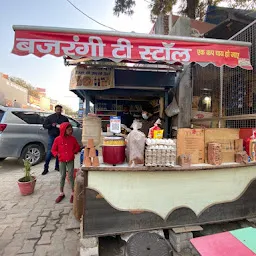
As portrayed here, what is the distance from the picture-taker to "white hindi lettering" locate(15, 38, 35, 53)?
6.62 feet

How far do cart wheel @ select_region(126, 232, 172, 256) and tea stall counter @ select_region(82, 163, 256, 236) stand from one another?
0.58 metres

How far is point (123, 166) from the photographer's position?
2084mm

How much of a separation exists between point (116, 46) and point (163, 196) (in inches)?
72.8

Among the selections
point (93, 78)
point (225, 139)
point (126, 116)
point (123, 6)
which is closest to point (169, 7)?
point (123, 6)

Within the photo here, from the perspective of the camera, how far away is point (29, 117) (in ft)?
19.2

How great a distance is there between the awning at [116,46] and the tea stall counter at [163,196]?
1290 mm

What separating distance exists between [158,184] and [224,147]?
40.2 inches

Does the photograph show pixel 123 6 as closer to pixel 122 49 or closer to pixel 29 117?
pixel 29 117

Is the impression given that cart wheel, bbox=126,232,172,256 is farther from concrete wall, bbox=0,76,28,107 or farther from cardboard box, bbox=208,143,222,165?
concrete wall, bbox=0,76,28,107

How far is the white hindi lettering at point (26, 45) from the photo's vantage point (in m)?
2.02

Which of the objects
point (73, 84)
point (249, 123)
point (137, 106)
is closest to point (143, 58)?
point (249, 123)

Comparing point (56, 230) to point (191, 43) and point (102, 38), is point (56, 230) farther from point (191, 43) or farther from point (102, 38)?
point (191, 43)

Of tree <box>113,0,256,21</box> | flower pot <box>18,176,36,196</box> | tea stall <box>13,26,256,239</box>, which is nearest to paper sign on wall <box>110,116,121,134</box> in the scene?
tea stall <box>13,26,256,239</box>

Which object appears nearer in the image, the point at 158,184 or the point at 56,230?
→ the point at 158,184
